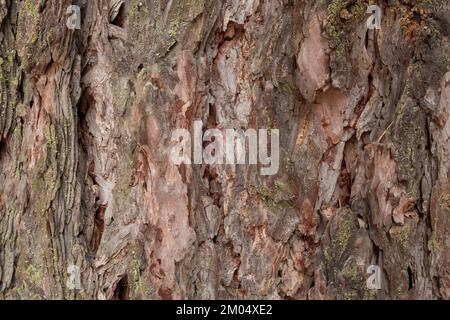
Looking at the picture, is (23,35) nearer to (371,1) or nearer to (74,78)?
(74,78)

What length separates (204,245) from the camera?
12.4 feet

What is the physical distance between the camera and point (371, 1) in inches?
151

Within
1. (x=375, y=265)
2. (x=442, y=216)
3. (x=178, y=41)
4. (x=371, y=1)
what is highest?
(x=371, y=1)

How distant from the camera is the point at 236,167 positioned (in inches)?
151

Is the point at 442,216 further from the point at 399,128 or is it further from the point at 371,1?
the point at 371,1

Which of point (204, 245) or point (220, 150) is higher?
point (220, 150)

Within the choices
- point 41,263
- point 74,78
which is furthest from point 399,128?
point 41,263

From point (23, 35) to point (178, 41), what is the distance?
963 mm

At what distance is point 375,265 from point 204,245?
1.02m

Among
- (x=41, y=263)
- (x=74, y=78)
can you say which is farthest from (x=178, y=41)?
(x=41, y=263)

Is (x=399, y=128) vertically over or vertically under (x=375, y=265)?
over

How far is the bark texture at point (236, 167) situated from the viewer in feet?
12.4

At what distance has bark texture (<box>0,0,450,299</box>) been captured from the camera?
3770 mm

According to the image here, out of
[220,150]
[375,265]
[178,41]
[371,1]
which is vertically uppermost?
[371,1]
